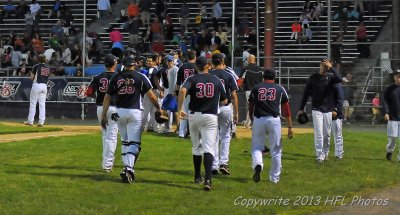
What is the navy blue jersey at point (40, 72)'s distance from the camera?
2586 centimetres

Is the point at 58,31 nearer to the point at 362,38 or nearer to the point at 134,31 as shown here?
the point at 134,31

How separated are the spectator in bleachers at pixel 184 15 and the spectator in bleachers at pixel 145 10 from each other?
4.32ft

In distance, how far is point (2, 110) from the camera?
34375 mm

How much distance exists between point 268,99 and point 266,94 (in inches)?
4.3

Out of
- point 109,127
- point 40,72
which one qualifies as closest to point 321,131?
point 109,127

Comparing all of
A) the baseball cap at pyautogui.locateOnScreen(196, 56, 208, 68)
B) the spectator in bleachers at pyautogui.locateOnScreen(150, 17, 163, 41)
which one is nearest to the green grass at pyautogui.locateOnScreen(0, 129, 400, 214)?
the baseball cap at pyautogui.locateOnScreen(196, 56, 208, 68)

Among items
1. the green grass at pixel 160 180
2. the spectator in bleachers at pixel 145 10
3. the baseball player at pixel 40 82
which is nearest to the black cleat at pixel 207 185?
the green grass at pixel 160 180

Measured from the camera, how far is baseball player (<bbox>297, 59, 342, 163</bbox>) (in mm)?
18453

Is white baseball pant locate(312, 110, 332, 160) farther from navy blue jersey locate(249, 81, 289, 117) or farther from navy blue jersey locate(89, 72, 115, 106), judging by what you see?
navy blue jersey locate(89, 72, 115, 106)

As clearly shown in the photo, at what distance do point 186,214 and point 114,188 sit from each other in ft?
7.07

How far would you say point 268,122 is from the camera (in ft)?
50.0

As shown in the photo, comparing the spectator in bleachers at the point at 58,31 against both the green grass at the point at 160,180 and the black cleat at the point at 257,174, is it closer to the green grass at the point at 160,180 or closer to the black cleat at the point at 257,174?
the green grass at the point at 160,180

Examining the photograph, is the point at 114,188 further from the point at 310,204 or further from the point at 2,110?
the point at 2,110

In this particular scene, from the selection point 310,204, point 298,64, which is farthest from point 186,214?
point 298,64
